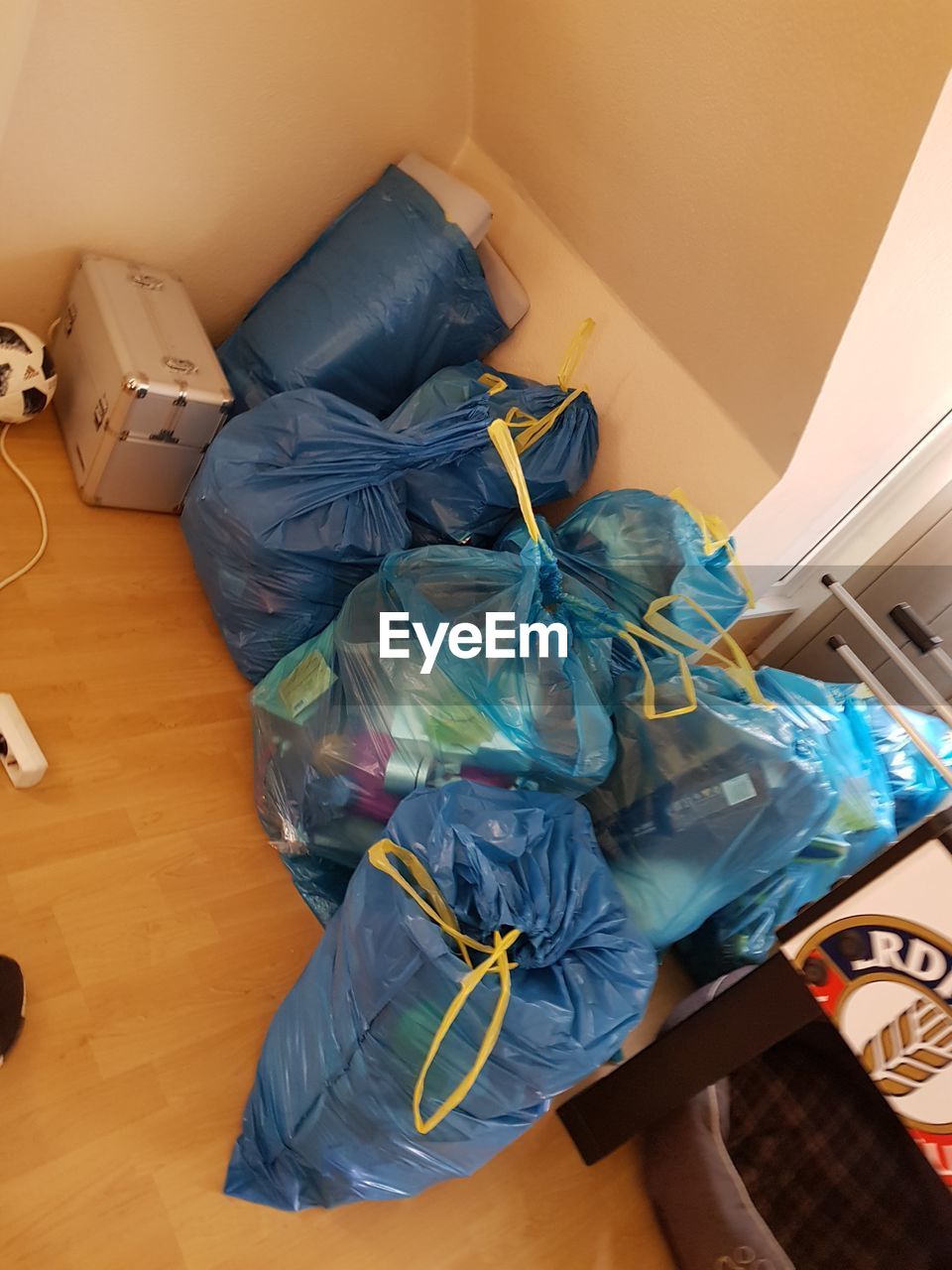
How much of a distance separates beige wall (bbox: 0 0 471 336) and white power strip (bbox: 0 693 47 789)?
38.3 inches

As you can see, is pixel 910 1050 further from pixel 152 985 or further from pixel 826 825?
pixel 152 985

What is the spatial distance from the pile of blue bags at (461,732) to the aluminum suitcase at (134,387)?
0.14 m

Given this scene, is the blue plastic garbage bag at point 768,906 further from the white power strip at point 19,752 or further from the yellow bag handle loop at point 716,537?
the white power strip at point 19,752

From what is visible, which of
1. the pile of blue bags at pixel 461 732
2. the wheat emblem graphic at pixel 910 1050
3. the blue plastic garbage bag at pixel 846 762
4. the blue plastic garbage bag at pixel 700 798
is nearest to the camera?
the wheat emblem graphic at pixel 910 1050

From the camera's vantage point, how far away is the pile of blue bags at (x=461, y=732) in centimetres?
105

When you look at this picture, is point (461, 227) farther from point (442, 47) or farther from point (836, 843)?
point (836, 843)

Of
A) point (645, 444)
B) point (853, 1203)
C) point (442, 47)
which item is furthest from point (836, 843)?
point (442, 47)

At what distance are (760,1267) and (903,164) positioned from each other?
1.42m

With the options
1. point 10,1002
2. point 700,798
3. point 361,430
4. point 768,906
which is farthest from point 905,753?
point 10,1002

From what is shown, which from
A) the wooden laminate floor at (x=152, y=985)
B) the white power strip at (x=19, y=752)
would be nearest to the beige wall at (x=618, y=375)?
the wooden laminate floor at (x=152, y=985)

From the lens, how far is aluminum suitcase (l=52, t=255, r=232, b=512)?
66.2 inches

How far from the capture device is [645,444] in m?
1.77

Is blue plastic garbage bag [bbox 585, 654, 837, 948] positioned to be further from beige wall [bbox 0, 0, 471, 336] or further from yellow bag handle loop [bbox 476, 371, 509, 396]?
beige wall [bbox 0, 0, 471, 336]

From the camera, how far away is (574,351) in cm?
185
